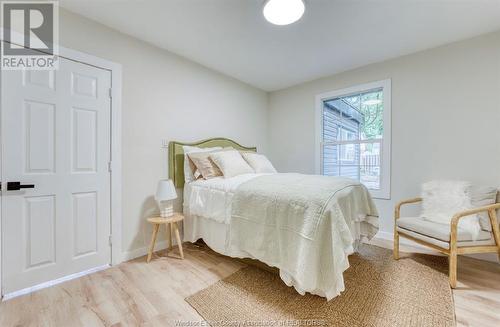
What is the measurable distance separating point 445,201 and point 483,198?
293mm

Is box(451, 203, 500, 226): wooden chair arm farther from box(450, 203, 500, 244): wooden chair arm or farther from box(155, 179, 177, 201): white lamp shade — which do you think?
box(155, 179, 177, 201): white lamp shade

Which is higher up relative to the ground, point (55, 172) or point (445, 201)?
point (55, 172)

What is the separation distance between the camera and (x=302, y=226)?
5.12 ft

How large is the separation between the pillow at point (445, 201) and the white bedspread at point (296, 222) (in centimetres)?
70

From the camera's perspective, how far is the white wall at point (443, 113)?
2332 mm

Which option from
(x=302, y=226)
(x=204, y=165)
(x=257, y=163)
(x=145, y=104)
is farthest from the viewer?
(x=257, y=163)

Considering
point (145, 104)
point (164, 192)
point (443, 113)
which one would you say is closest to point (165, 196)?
point (164, 192)

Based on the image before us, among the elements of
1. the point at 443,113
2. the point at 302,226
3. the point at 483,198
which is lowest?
the point at 302,226

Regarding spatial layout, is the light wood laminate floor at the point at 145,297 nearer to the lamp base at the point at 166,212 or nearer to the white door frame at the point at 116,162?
the white door frame at the point at 116,162

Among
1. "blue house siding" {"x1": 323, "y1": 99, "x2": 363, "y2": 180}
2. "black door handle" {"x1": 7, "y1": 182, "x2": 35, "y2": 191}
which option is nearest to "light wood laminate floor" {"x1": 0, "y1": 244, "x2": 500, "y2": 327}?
"black door handle" {"x1": 7, "y1": 182, "x2": 35, "y2": 191}

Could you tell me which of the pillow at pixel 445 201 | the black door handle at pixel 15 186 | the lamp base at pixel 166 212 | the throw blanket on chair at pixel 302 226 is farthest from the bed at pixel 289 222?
the black door handle at pixel 15 186

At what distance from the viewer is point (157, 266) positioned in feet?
7.31

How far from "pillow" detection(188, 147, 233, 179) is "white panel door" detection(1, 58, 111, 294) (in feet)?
3.00

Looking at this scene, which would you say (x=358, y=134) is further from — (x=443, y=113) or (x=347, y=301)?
(x=347, y=301)
